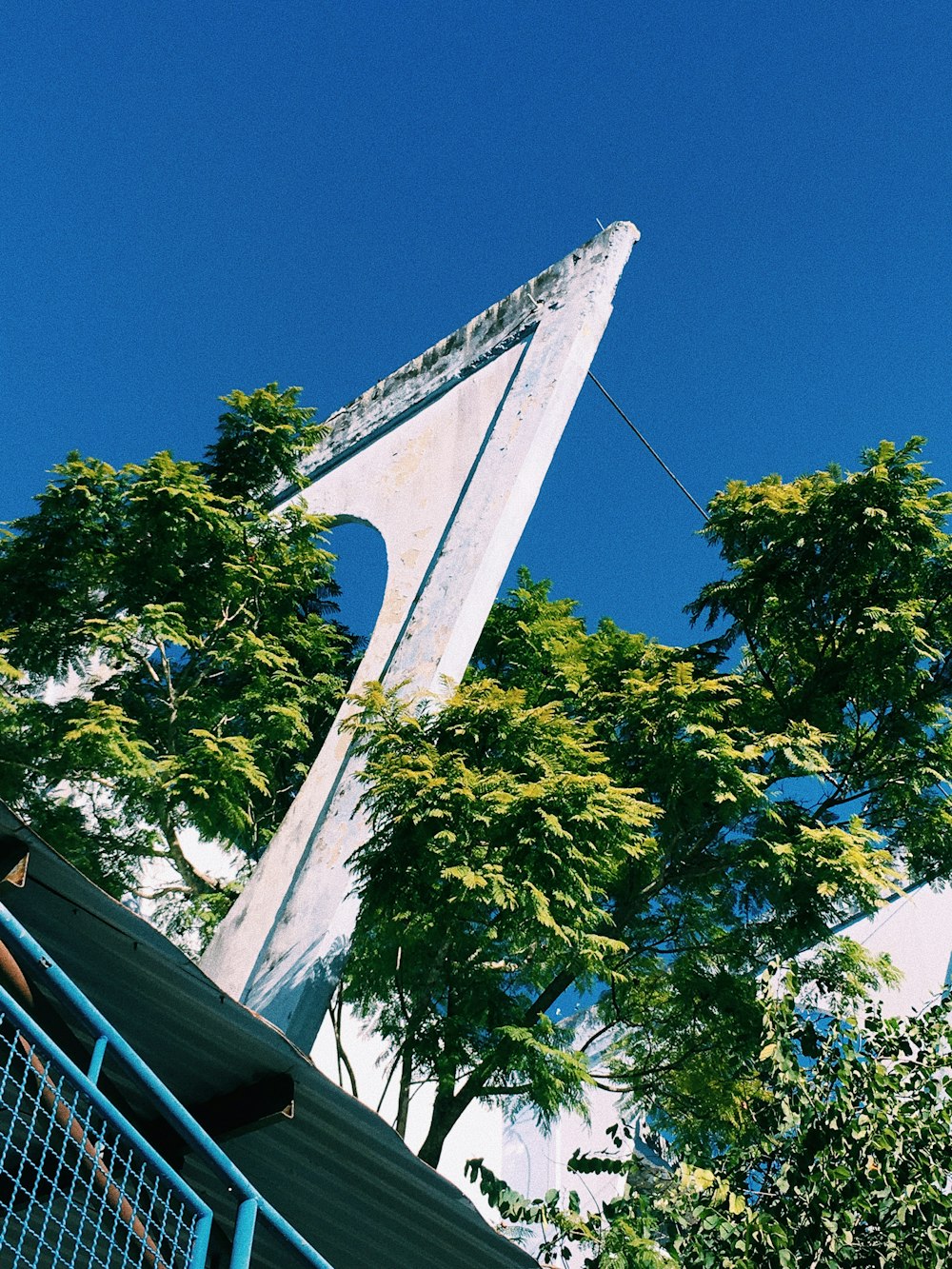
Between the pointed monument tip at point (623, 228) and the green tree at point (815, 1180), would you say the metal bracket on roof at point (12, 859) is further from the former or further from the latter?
the pointed monument tip at point (623, 228)

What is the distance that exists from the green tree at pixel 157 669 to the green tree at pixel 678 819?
2411mm

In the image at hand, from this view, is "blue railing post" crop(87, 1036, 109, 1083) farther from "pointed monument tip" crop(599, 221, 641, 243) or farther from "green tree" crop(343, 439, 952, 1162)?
"pointed monument tip" crop(599, 221, 641, 243)

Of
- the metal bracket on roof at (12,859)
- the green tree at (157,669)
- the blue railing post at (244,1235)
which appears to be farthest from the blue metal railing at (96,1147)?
the green tree at (157,669)

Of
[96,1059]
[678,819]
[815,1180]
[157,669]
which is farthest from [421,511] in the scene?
[96,1059]

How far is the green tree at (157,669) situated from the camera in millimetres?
11102

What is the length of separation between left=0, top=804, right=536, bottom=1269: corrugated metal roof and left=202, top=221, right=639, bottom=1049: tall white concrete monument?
4661 millimetres

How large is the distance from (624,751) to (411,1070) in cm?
332

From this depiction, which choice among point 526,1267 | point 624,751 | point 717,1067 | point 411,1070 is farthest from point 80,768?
point 526,1267

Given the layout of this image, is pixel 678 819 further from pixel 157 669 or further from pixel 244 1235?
pixel 244 1235

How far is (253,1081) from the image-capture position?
14.5 ft

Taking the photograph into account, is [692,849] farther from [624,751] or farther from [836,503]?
[836,503]

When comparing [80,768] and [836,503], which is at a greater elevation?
[836,503]

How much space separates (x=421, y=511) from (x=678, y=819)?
5.08 meters

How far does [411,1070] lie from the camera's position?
8906 millimetres
